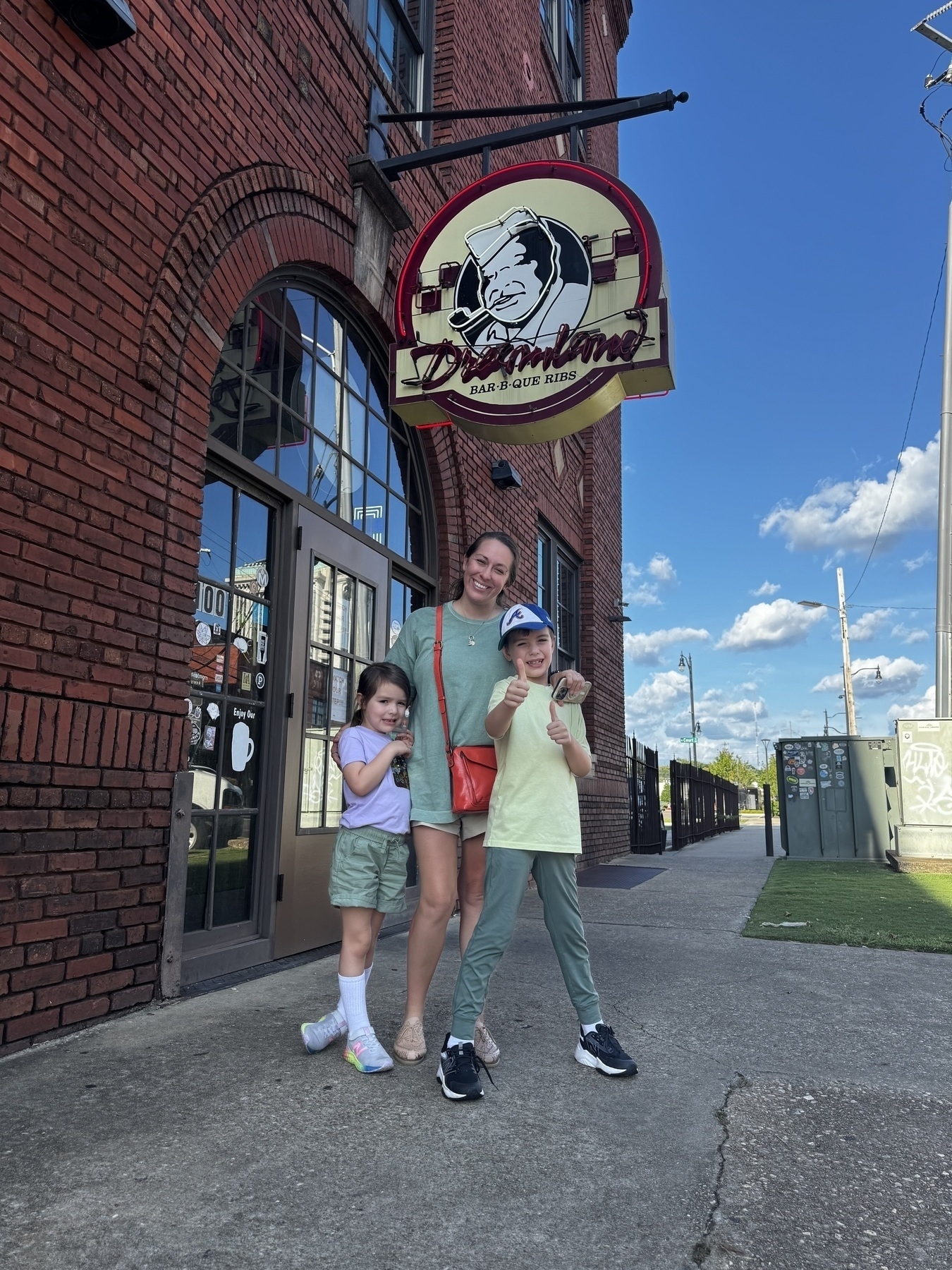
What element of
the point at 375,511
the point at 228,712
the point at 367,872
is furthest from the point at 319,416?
the point at 367,872

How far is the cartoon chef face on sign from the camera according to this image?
5.11 metres

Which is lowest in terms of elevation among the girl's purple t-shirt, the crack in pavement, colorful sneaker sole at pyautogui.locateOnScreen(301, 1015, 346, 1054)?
the crack in pavement

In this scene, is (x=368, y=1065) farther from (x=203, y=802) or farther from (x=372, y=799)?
(x=203, y=802)

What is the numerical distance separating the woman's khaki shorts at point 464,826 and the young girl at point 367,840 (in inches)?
4.0

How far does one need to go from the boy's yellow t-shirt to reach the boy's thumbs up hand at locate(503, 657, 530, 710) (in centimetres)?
6

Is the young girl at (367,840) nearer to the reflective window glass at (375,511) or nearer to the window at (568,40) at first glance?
the reflective window glass at (375,511)

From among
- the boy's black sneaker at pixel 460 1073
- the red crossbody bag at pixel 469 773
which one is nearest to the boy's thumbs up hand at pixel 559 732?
the red crossbody bag at pixel 469 773

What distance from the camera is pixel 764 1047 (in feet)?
10.1

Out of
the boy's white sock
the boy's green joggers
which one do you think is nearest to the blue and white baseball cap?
the boy's green joggers

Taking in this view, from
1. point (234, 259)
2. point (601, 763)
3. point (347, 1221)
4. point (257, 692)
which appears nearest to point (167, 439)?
point (234, 259)

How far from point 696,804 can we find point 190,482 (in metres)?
18.0

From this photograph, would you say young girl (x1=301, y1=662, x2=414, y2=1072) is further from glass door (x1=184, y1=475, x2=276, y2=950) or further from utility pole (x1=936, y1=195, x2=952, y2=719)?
utility pole (x1=936, y1=195, x2=952, y2=719)

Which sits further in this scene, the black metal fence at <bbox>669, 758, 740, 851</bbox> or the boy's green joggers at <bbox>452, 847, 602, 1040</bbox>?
the black metal fence at <bbox>669, 758, 740, 851</bbox>

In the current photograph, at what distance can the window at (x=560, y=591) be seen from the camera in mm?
9953
